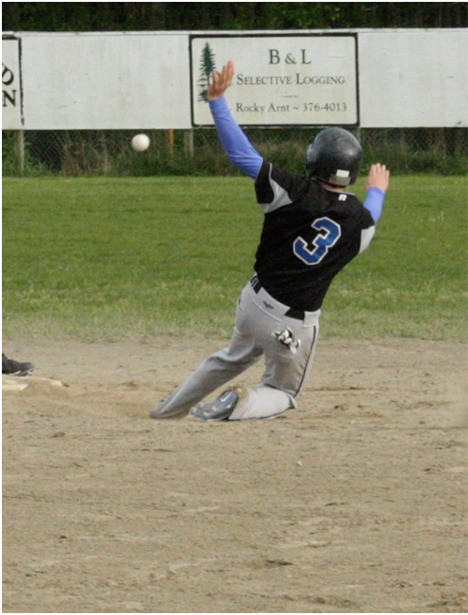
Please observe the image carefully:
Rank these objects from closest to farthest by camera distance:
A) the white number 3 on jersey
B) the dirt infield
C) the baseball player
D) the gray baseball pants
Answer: the dirt infield
the baseball player
the white number 3 on jersey
the gray baseball pants

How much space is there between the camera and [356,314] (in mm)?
11992

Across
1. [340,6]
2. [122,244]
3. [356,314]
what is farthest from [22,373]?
[340,6]

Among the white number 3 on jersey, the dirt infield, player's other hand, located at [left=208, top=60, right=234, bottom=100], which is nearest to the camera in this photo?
the dirt infield

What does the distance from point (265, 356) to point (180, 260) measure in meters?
8.40

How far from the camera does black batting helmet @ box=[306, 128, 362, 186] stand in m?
6.66

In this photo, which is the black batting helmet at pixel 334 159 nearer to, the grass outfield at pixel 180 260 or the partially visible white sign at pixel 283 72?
the grass outfield at pixel 180 260

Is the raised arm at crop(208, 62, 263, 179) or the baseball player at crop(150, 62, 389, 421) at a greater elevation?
the raised arm at crop(208, 62, 263, 179)

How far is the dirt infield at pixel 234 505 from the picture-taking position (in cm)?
431

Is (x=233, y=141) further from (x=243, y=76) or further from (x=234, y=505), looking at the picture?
(x=243, y=76)

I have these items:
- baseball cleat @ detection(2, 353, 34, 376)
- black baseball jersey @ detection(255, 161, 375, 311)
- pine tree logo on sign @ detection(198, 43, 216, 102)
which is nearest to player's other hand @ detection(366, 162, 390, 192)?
black baseball jersey @ detection(255, 161, 375, 311)

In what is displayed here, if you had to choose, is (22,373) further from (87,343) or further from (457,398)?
(457,398)

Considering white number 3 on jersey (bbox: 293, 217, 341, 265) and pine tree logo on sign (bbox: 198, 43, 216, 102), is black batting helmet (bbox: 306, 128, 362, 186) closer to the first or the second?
white number 3 on jersey (bbox: 293, 217, 341, 265)

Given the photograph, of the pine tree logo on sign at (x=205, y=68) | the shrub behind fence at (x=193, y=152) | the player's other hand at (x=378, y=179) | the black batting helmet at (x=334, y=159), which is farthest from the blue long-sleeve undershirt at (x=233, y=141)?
the shrub behind fence at (x=193, y=152)

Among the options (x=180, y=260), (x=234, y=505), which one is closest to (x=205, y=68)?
(x=180, y=260)
